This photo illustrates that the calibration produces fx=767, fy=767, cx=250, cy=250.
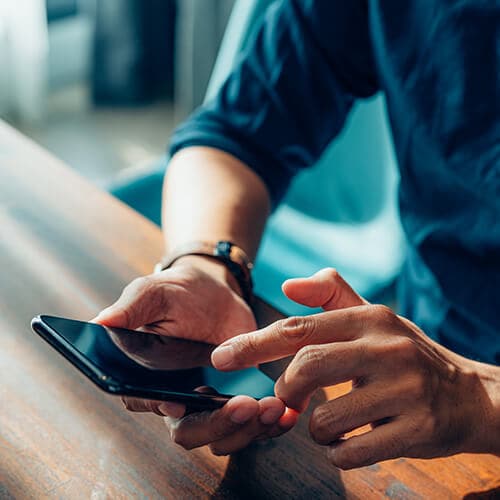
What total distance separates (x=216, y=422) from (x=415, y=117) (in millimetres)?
507

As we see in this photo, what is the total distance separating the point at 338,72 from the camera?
104cm

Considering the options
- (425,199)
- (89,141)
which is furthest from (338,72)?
(89,141)

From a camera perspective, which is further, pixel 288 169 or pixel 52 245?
pixel 288 169

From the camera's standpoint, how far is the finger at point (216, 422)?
59 centimetres

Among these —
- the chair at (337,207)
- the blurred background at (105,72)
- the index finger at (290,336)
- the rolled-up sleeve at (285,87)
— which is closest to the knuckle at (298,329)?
the index finger at (290,336)

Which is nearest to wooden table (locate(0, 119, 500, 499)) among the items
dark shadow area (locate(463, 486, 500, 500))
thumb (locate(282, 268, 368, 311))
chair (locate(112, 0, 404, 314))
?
dark shadow area (locate(463, 486, 500, 500))

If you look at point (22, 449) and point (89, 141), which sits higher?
point (22, 449)

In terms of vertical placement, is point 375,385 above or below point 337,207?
above

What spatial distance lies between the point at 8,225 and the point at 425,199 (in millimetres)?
500

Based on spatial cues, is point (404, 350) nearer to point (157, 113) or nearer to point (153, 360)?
point (153, 360)

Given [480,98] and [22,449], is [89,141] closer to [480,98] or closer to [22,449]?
[480,98]

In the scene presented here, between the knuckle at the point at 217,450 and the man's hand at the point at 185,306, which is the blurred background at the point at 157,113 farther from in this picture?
the knuckle at the point at 217,450

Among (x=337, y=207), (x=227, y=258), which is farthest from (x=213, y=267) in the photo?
(x=337, y=207)

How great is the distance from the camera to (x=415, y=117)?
36.8 inches
